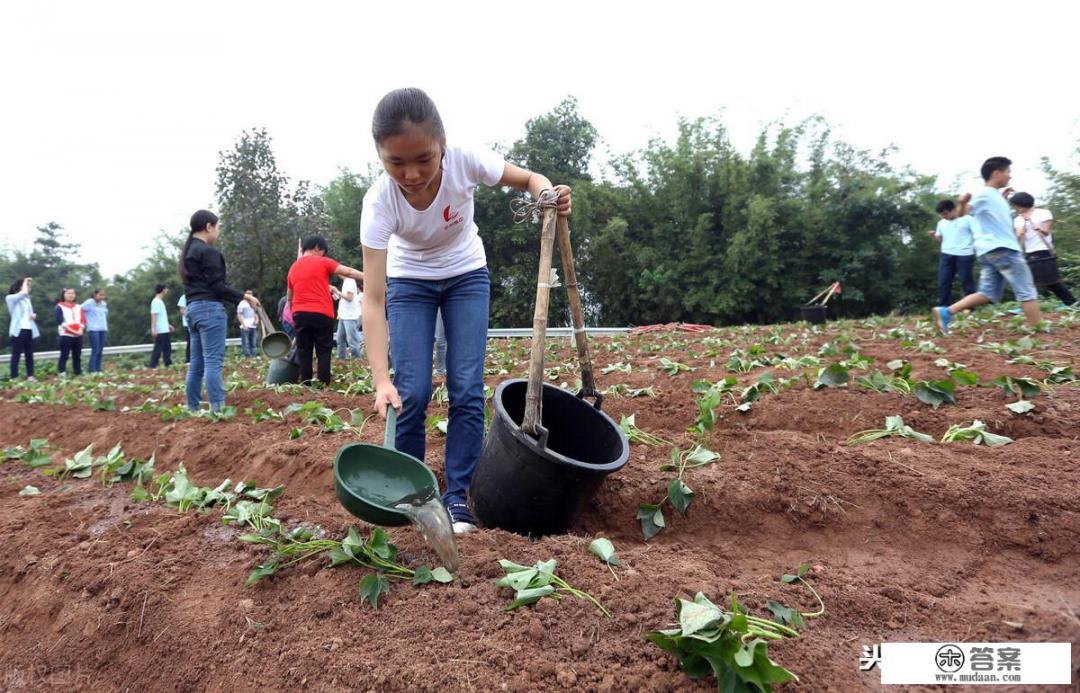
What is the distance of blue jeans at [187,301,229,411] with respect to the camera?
5.12 m

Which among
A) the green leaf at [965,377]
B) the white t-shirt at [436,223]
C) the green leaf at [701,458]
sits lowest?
the green leaf at [701,458]

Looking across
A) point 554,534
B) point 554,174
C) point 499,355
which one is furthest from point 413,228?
point 554,174

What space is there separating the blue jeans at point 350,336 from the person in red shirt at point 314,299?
2.86 metres

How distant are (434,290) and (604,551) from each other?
123 cm

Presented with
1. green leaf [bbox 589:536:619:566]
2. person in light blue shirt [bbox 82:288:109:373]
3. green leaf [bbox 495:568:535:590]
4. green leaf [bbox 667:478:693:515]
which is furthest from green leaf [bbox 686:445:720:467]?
person in light blue shirt [bbox 82:288:109:373]

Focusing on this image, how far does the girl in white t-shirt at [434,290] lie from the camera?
91.5 inches

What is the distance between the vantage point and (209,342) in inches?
201

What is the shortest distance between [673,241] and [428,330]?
20257 millimetres

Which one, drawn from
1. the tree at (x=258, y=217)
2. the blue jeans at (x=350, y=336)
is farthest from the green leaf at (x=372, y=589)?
the tree at (x=258, y=217)

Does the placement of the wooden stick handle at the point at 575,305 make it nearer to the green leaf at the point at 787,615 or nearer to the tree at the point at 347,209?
the green leaf at the point at 787,615

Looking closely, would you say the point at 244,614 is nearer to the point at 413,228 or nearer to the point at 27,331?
the point at 413,228

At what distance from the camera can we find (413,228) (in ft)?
7.89

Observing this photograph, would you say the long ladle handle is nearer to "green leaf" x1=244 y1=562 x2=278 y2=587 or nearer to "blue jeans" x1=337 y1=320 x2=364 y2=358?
"green leaf" x1=244 y1=562 x2=278 y2=587

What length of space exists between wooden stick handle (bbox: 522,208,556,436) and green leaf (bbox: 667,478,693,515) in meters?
0.68
